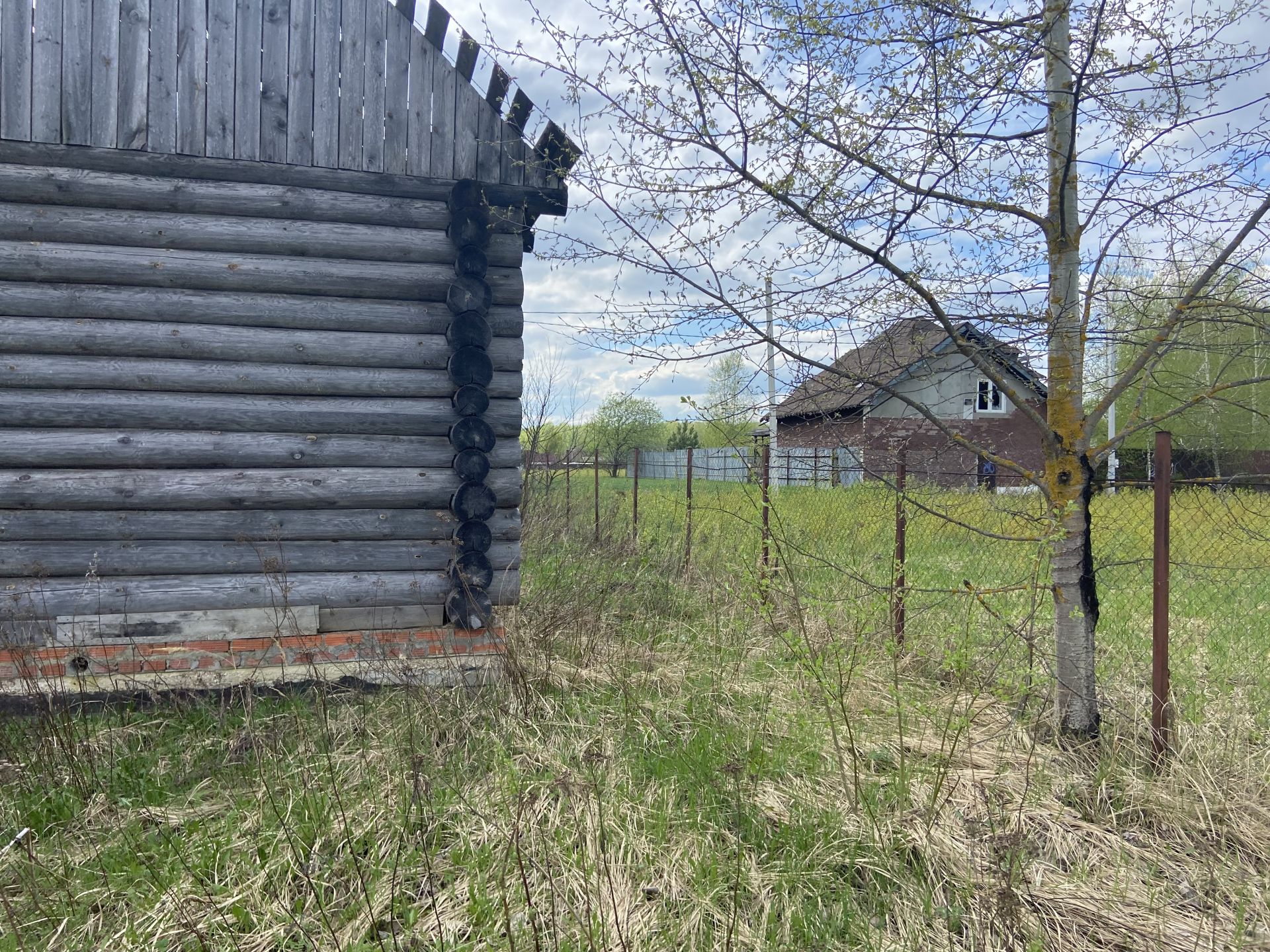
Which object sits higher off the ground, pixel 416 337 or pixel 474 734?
pixel 416 337

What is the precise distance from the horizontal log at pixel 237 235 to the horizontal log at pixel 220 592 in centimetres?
206

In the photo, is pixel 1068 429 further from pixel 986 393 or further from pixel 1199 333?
pixel 1199 333

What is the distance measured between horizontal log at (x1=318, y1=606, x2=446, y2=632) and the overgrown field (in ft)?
1.70

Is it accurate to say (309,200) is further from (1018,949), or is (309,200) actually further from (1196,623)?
(1196,623)

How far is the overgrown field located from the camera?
2.67 m

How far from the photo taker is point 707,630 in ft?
18.8

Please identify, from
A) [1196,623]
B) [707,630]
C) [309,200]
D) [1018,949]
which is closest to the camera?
[1018,949]

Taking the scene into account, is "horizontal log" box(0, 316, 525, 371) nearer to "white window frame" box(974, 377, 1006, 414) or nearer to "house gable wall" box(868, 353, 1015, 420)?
"house gable wall" box(868, 353, 1015, 420)

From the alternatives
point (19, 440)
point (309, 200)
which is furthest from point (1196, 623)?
point (19, 440)

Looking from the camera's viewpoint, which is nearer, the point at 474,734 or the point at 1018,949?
the point at 1018,949

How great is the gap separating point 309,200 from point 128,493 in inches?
84.1

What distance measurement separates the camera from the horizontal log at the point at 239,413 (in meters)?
4.90

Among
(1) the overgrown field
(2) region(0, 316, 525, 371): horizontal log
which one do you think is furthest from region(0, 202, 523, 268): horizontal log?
(1) the overgrown field

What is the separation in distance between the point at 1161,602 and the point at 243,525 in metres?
5.13
